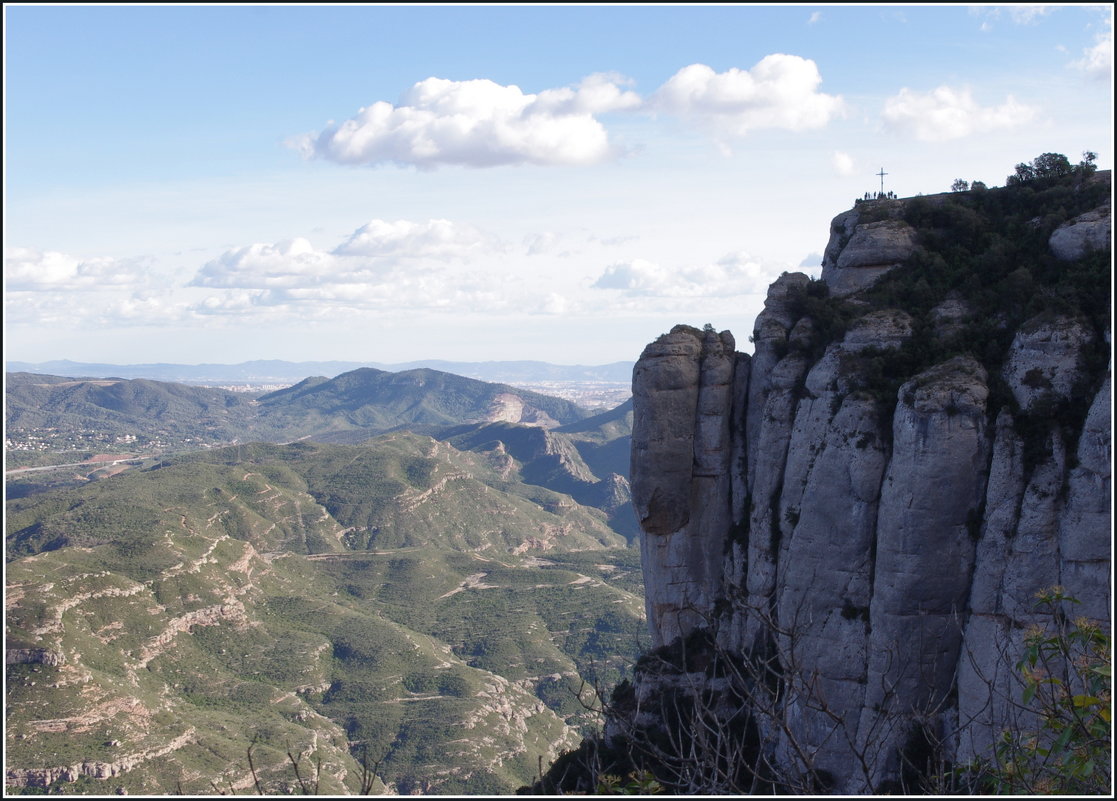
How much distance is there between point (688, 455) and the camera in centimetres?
4678

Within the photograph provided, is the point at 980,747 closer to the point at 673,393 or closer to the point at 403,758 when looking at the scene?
the point at 673,393

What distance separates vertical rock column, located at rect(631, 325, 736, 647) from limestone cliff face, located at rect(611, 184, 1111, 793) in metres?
0.11

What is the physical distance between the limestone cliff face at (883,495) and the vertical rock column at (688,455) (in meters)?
0.11

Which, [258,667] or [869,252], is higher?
[869,252]

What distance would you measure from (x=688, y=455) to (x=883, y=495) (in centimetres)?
1365

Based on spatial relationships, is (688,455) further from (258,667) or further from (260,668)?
(258,667)

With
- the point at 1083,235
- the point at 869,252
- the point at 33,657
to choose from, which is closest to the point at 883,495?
the point at 1083,235

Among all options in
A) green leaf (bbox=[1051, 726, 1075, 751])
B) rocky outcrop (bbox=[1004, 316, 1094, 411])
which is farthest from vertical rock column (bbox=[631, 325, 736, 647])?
green leaf (bbox=[1051, 726, 1075, 751])

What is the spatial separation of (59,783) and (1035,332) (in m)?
107

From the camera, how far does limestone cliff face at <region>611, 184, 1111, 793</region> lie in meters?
30.5

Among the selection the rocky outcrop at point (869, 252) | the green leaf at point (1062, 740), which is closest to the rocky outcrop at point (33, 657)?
the rocky outcrop at point (869, 252)

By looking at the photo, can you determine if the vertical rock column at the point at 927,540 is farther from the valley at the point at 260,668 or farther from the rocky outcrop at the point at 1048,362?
the valley at the point at 260,668

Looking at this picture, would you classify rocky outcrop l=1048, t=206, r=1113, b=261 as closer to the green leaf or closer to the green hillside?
the green leaf

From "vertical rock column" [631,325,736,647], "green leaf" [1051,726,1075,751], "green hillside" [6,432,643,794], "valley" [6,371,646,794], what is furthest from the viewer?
"green hillside" [6,432,643,794]
